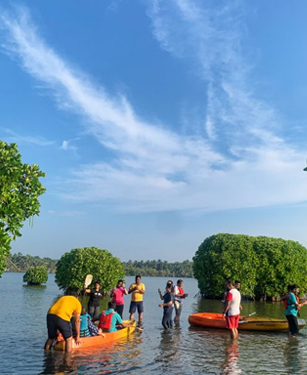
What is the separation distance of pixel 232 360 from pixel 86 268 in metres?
33.3

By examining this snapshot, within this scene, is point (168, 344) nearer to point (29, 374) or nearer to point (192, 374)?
point (192, 374)

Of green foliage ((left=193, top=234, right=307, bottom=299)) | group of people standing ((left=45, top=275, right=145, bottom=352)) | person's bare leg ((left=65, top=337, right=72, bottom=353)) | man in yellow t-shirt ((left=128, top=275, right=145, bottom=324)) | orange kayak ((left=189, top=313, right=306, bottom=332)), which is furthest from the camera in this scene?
green foliage ((left=193, top=234, right=307, bottom=299))

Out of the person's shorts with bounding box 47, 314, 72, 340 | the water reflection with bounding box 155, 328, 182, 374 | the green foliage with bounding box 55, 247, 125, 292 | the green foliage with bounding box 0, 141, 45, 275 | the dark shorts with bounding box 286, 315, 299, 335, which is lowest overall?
the water reflection with bounding box 155, 328, 182, 374

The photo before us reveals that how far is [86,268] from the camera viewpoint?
43.9 metres

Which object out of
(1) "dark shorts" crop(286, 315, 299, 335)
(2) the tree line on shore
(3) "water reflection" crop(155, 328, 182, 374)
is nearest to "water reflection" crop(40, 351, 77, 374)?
(3) "water reflection" crop(155, 328, 182, 374)

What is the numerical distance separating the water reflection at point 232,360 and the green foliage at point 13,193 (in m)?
8.53

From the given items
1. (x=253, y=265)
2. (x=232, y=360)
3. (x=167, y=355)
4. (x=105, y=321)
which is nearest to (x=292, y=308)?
(x=232, y=360)

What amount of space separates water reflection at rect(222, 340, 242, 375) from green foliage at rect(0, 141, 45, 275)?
8528 mm

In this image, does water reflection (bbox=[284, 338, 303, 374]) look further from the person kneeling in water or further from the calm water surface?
the person kneeling in water

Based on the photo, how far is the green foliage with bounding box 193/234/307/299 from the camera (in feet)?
143

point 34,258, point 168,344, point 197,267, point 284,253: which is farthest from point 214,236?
point 34,258

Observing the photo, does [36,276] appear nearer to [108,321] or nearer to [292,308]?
[108,321]

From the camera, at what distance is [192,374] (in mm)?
10609

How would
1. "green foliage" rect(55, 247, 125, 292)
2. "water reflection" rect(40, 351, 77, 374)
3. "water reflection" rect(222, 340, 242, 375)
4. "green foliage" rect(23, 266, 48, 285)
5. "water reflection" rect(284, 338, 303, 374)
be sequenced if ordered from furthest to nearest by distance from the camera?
"green foliage" rect(23, 266, 48, 285)
"green foliage" rect(55, 247, 125, 292)
"water reflection" rect(284, 338, 303, 374)
"water reflection" rect(222, 340, 242, 375)
"water reflection" rect(40, 351, 77, 374)
